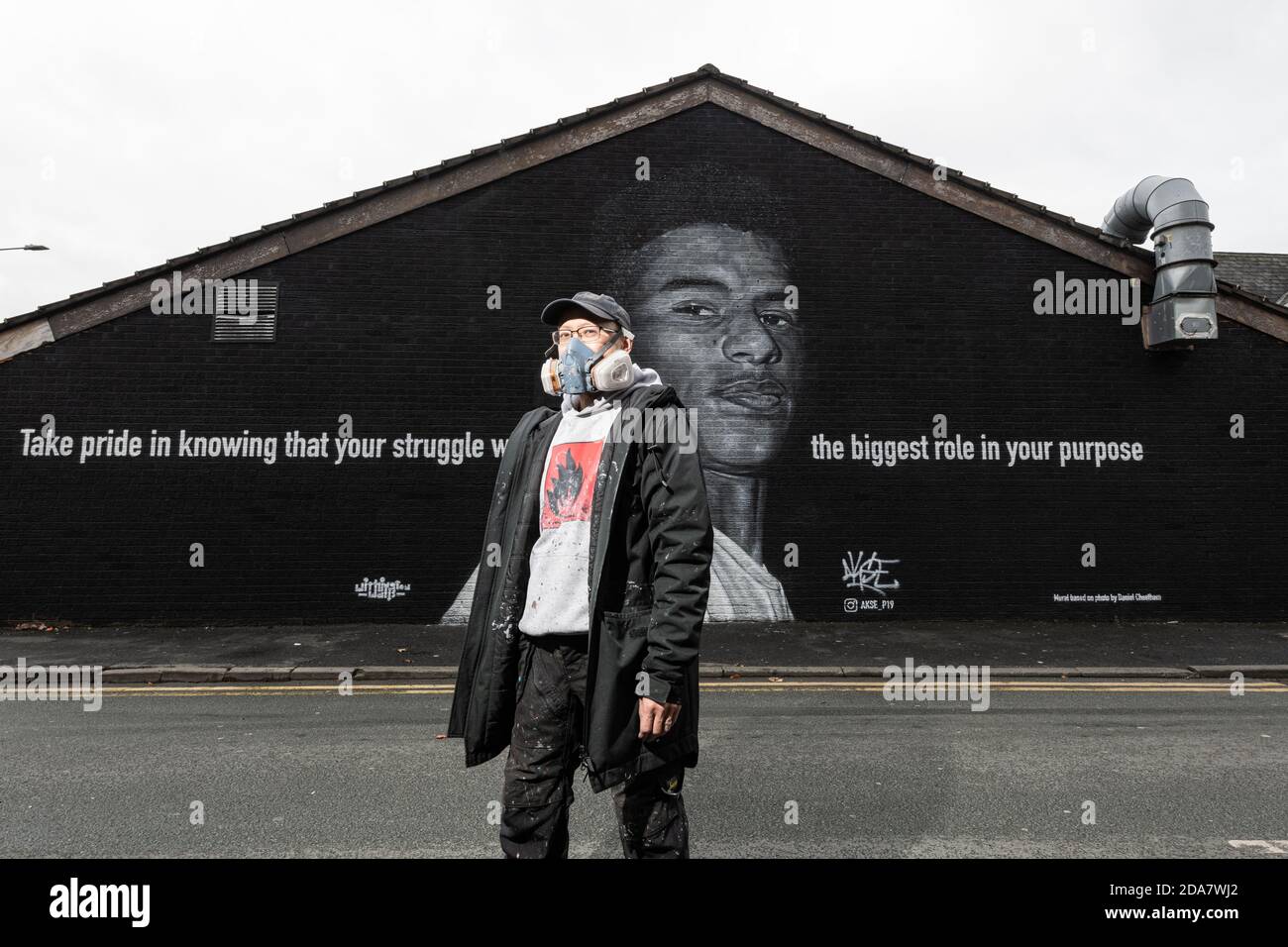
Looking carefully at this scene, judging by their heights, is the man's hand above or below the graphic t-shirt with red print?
below

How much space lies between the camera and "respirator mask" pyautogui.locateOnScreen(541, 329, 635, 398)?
2723 millimetres

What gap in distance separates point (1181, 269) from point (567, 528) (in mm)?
10762

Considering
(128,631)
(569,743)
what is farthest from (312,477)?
(569,743)

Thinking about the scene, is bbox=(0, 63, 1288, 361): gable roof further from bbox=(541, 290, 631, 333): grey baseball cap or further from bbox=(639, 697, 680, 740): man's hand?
bbox=(639, 697, 680, 740): man's hand

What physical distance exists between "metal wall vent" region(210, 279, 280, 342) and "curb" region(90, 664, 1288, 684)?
14.4ft

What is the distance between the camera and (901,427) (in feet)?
34.7

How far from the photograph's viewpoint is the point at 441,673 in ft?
25.3

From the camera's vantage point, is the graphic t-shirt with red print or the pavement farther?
the pavement

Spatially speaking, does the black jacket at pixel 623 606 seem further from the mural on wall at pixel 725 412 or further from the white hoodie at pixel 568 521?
the mural on wall at pixel 725 412

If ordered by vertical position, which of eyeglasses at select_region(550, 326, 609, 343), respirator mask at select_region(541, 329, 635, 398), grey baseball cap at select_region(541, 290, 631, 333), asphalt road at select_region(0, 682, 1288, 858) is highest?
grey baseball cap at select_region(541, 290, 631, 333)

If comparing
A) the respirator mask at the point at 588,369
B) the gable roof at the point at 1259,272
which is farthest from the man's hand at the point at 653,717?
the gable roof at the point at 1259,272

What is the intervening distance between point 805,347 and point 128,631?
9.12 meters
